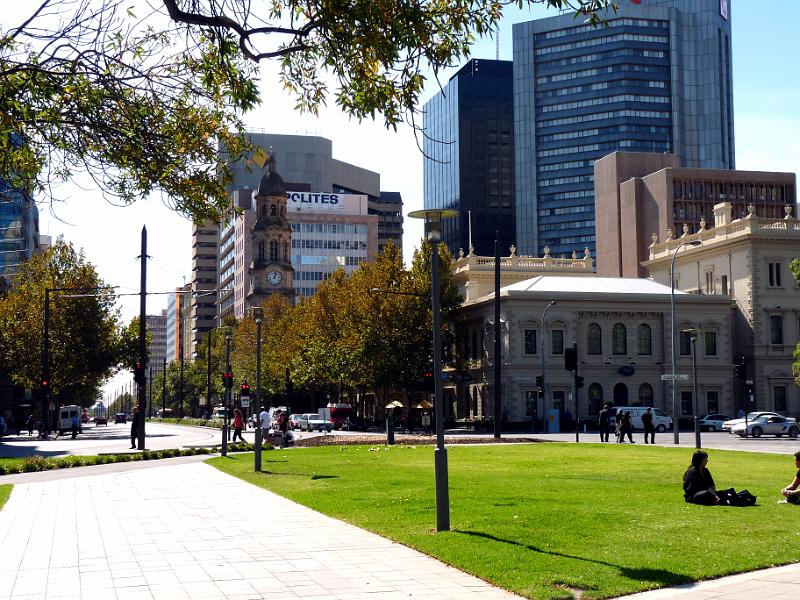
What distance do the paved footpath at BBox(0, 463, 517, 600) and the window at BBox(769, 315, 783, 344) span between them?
210ft

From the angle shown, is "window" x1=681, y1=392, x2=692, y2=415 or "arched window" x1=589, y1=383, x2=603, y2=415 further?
"window" x1=681, y1=392, x2=692, y2=415

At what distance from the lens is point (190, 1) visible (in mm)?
10023

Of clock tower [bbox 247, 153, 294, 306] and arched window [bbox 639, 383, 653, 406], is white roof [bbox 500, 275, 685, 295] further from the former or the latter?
clock tower [bbox 247, 153, 294, 306]

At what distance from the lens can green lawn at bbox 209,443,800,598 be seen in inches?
450

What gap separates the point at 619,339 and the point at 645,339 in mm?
2061

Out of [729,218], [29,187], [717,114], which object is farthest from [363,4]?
[717,114]

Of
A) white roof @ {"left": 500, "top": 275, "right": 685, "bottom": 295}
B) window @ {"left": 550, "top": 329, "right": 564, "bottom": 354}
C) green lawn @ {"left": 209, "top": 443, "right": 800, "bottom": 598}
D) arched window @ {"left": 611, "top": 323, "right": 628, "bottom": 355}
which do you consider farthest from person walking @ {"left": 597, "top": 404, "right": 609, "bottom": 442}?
arched window @ {"left": 611, "top": 323, "right": 628, "bottom": 355}

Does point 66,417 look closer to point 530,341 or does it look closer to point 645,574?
point 530,341

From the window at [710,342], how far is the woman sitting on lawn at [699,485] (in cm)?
6012

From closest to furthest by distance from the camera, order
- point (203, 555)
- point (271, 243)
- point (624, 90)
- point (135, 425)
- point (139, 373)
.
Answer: point (203, 555) → point (135, 425) → point (139, 373) → point (271, 243) → point (624, 90)

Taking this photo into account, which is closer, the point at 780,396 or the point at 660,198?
the point at 780,396

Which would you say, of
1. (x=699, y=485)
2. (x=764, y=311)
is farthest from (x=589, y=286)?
(x=699, y=485)

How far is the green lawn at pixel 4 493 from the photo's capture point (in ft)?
65.8

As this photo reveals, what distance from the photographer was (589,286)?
7662 centimetres
